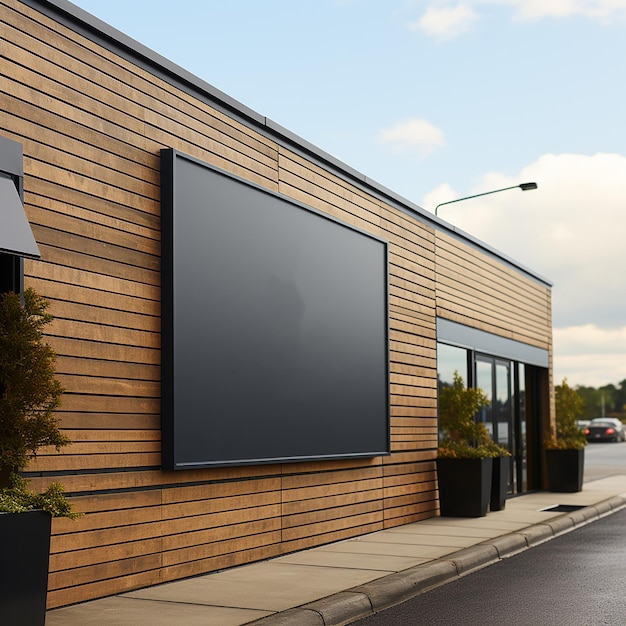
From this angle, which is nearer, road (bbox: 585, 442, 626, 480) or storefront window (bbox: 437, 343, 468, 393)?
storefront window (bbox: 437, 343, 468, 393)

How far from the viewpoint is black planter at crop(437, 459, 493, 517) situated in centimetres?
1416

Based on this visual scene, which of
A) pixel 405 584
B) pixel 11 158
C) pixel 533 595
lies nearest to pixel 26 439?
pixel 11 158

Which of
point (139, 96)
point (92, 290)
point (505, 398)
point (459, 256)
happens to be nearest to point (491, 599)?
point (92, 290)

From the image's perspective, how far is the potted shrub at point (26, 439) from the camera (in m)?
5.91

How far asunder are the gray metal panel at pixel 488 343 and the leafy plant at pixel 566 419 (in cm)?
77

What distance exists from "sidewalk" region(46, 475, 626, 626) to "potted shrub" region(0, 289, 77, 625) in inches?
41.8

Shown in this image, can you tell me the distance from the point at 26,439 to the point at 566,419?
16.0 meters

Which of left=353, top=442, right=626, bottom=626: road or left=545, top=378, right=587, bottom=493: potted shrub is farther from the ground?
left=545, top=378, right=587, bottom=493: potted shrub

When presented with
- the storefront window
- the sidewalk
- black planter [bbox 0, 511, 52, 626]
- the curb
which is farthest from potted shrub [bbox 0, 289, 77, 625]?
the storefront window

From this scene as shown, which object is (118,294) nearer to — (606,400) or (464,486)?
(464,486)

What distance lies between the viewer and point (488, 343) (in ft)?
58.0

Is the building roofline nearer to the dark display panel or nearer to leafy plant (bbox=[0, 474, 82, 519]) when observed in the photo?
the dark display panel

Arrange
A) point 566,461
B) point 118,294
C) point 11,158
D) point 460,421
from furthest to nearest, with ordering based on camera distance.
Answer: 1. point 566,461
2. point 460,421
3. point 118,294
4. point 11,158

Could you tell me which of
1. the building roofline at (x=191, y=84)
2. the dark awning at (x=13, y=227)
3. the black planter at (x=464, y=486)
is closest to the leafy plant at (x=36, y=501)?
the dark awning at (x=13, y=227)
